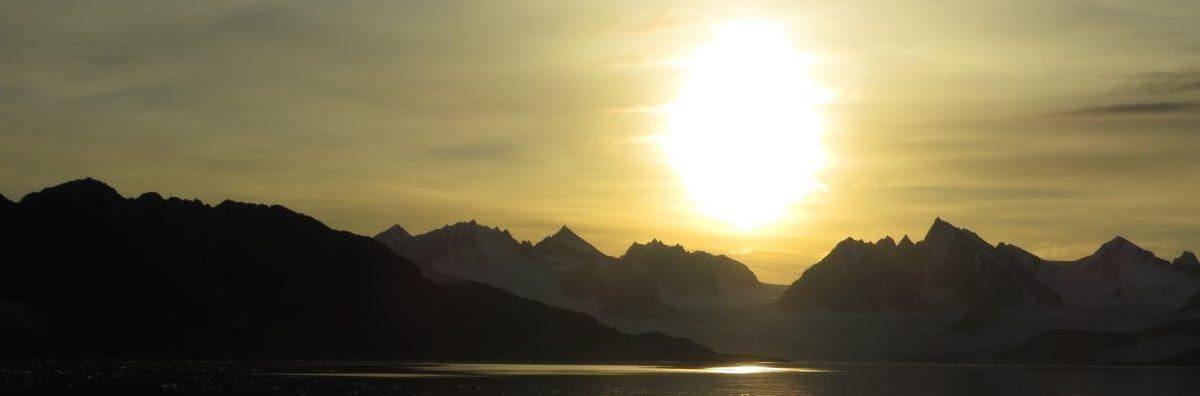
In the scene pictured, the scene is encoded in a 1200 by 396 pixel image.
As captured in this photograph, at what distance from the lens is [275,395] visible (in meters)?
196

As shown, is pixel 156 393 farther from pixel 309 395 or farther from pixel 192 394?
pixel 309 395

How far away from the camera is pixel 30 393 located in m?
185

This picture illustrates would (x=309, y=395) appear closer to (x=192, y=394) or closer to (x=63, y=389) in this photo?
(x=192, y=394)

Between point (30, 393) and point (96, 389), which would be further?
point (96, 389)

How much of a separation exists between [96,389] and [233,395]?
21627 millimetres

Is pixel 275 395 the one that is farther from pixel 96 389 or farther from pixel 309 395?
pixel 96 389

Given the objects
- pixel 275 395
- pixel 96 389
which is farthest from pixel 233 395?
pixel 96 389

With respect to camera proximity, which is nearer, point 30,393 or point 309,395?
point 30,393

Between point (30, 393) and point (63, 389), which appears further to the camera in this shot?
point (63, 389)

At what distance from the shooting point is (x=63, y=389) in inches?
7766

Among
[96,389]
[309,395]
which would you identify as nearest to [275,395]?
[309,395]

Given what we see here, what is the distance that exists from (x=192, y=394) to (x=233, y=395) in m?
5.85

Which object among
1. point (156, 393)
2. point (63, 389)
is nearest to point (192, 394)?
point (156, 393)

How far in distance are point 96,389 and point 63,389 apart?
4.56m
